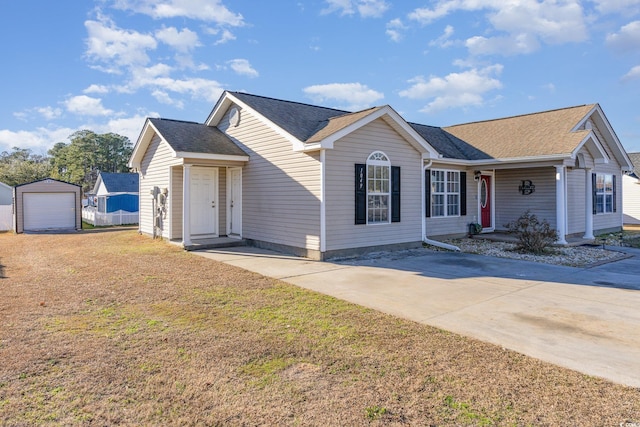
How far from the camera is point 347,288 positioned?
6730 mm

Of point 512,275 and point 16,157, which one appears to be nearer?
point 512,275

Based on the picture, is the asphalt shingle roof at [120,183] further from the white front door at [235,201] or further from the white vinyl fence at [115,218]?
the white front door at [235,201]

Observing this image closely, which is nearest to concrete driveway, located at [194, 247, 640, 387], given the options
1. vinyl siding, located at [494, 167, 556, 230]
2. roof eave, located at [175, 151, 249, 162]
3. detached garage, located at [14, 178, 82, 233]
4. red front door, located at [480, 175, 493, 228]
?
roof eave, located at [175, 151, 249, 162]

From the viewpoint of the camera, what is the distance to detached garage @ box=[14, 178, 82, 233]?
713 inches

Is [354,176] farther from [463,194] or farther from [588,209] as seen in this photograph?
[588,209]

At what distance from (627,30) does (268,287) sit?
17777 millimetres

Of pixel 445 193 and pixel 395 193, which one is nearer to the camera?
pixel 395 193

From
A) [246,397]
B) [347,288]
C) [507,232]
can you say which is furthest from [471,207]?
[246,397]

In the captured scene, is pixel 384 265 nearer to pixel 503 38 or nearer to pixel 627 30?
pixel 503 38

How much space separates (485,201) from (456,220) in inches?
83.8

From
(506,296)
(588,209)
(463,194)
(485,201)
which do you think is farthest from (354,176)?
(588,209)

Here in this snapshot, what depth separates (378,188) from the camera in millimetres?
10695

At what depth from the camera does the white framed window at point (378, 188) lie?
10.5 meters

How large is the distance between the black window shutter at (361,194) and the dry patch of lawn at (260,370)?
14.4ft
